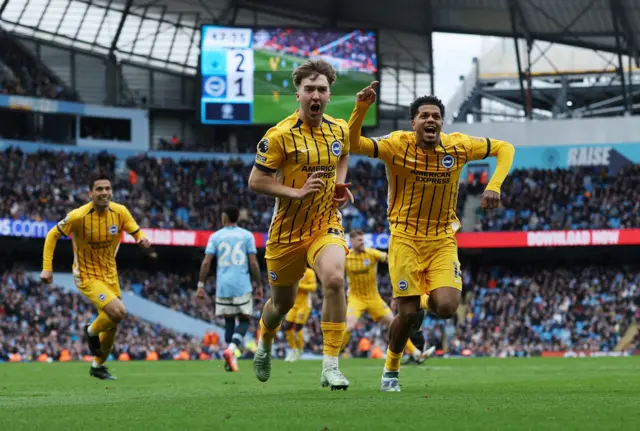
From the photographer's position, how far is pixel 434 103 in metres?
9.93

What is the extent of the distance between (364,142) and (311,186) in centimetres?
129

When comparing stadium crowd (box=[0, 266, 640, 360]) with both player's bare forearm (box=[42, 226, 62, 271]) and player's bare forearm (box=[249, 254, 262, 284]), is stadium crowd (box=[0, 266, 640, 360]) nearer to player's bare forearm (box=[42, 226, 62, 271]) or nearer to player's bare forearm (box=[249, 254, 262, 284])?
player's bare forearm (box=[249, 254, 262, 284])

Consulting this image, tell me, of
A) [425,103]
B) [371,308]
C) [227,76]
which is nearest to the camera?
[425,103]

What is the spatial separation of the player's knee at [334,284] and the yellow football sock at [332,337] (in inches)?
11.3

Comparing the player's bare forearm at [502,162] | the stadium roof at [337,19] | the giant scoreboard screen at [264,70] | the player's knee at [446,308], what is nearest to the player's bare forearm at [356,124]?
the player's bare forearm at [502,162]

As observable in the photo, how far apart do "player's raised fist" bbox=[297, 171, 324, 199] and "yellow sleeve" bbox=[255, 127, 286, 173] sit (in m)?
0.46

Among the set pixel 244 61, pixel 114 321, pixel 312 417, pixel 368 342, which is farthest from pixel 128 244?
pixel 312 417

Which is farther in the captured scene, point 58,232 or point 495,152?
point 58,232

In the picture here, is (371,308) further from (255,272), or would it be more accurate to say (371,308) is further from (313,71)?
(313,71)

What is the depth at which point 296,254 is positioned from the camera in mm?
9445

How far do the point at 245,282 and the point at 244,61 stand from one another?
31200mm

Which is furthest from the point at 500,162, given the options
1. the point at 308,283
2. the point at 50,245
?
the point at 308,283

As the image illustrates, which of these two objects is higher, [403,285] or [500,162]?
[500,162]

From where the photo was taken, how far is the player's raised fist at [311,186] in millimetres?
8672
